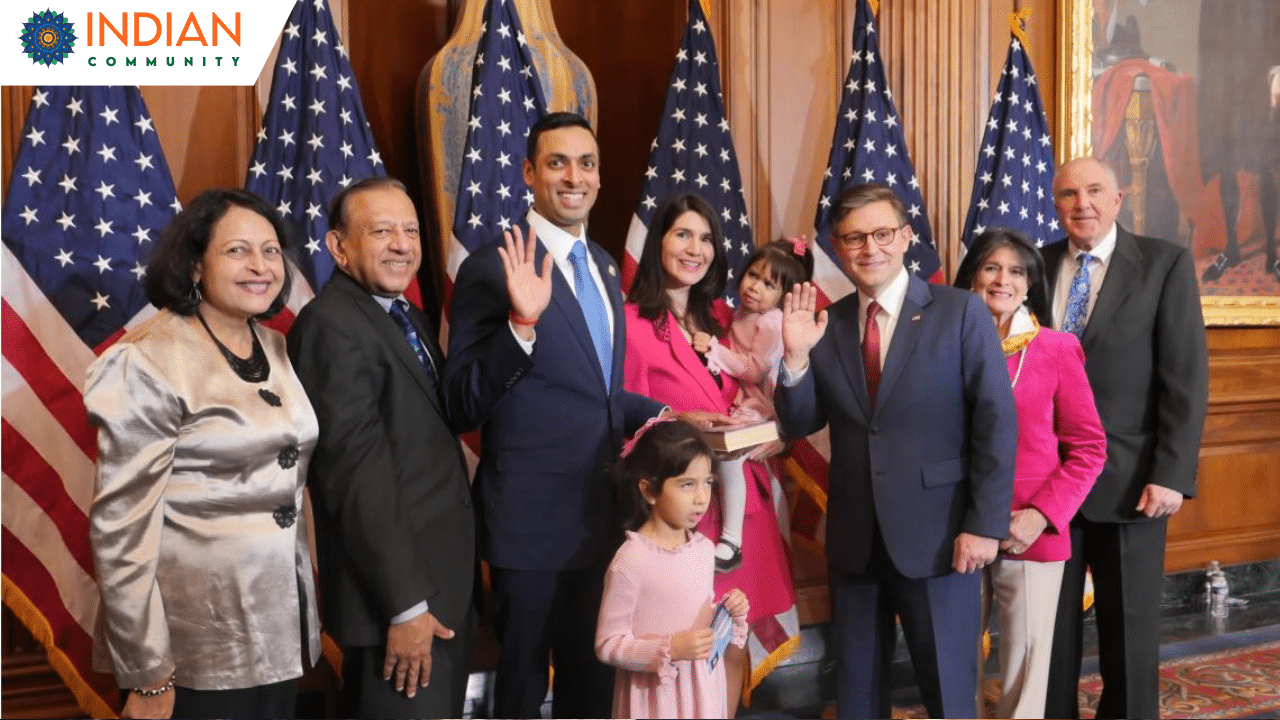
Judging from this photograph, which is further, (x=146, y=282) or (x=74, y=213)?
(x=74, y=213)

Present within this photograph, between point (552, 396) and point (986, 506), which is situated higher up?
point (552, 396)

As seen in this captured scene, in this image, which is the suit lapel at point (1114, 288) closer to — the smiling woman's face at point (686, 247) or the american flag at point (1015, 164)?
the smiling woman's face at point (686, 247)

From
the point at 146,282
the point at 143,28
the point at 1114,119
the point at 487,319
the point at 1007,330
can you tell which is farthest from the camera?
the point at 1114,119

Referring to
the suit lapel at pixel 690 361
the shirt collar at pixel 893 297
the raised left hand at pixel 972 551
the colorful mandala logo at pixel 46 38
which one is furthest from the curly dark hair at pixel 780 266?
the colorful mandala logo at pixel 46 38

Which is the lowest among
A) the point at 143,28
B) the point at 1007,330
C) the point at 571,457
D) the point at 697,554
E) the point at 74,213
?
the point at 697,554

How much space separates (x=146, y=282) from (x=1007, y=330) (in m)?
2.39

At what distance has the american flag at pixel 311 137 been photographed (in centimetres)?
391

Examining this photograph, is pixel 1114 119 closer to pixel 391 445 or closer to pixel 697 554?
pixel 697 554

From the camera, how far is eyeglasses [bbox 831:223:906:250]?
2963mm

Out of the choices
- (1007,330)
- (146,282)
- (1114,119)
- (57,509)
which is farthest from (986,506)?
(1114,119)

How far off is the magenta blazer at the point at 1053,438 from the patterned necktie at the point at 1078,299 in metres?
0.33

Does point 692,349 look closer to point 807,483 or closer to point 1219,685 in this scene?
point 807,483

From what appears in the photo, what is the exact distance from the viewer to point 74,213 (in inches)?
139

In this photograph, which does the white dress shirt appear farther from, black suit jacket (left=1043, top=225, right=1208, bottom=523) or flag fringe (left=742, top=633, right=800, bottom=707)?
flag fringe (left=742, top=633, right=800, bottom=707)
